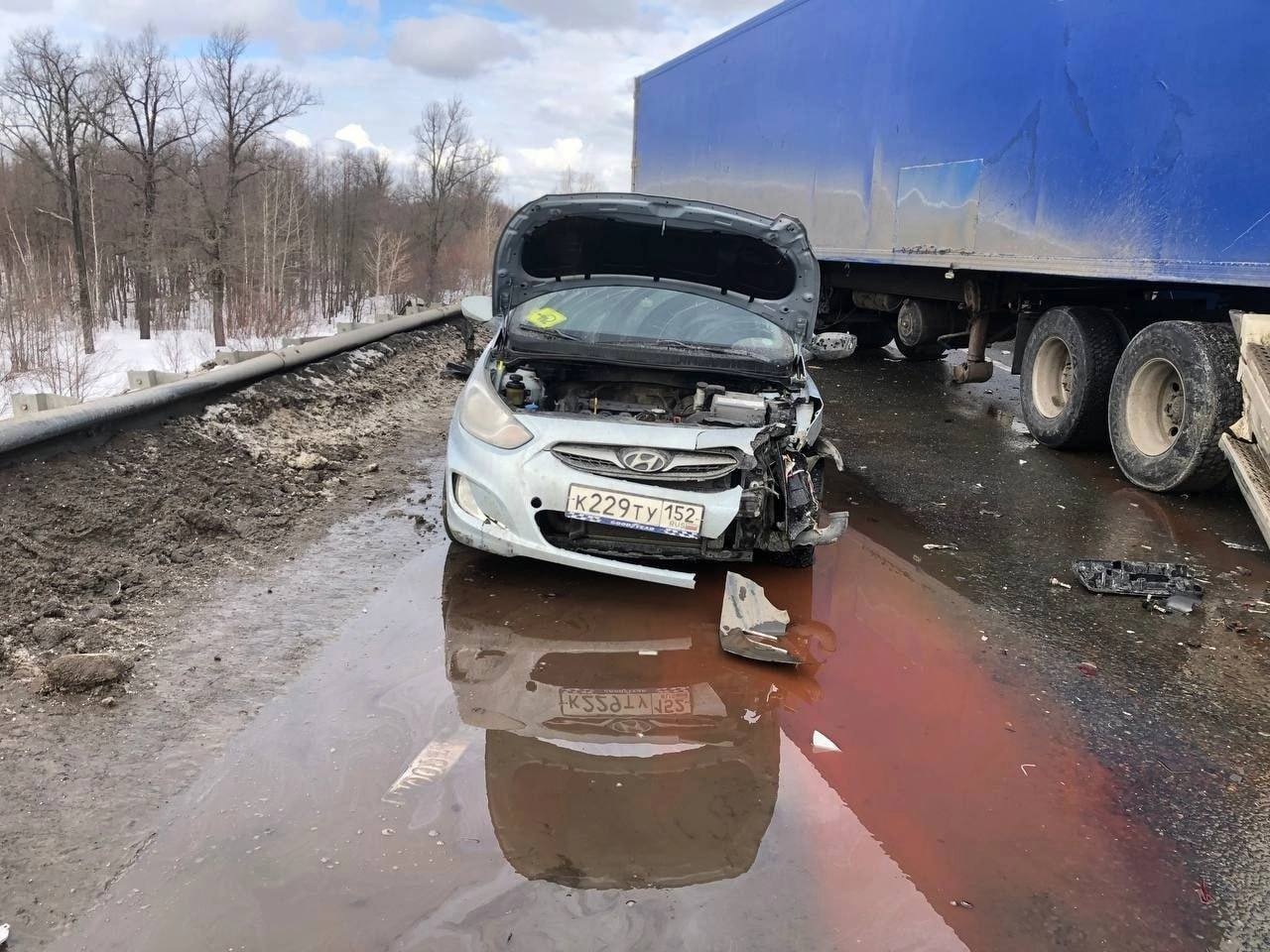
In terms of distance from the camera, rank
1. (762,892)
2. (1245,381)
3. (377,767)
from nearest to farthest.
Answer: (762,892)
(377,767)
(1245,381)

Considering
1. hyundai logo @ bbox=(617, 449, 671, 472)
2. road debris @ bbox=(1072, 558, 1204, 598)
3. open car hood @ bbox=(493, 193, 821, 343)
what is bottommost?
road debris @ bbox=(1072, 558, 1204, 598)

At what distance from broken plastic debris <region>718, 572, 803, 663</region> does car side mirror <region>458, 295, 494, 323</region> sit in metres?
2.55

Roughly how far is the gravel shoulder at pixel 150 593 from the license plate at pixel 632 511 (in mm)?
1200

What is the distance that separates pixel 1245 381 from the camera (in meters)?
5.15

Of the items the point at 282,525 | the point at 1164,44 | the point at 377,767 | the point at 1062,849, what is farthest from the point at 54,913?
the point at 1164,44

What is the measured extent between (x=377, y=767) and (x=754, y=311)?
366 cm

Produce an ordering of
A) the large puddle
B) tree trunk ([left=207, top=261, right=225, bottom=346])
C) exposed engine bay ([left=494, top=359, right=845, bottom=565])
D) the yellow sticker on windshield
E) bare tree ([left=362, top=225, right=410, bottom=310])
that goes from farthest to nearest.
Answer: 1. bare tree ([left=362, top=225, right=410, bottom=310])
2. tree trunk ([left=207, top=261, right=225, bottom=346])
3. the yellow sticker on windshield
4. exposed engine bay ([left=494, top=359, right=845, bottom=565])
5. the large puddle

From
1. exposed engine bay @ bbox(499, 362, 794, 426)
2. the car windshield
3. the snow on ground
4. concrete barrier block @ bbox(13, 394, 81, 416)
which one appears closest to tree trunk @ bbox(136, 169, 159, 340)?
the snow on ground

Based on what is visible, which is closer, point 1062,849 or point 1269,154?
point 1062,849

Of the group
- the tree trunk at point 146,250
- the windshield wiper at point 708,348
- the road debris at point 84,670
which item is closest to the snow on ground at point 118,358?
the tree trunk at point 146,250

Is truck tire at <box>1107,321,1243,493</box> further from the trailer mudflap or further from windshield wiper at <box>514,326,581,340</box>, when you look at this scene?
windshield wiper at <box>514,326,581,340</box>

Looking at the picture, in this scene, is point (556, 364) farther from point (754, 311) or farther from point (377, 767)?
point (377, 767)

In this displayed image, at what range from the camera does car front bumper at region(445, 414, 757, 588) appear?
12.3ft

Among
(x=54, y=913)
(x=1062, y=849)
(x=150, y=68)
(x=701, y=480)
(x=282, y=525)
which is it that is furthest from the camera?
(x=150, y=68)
